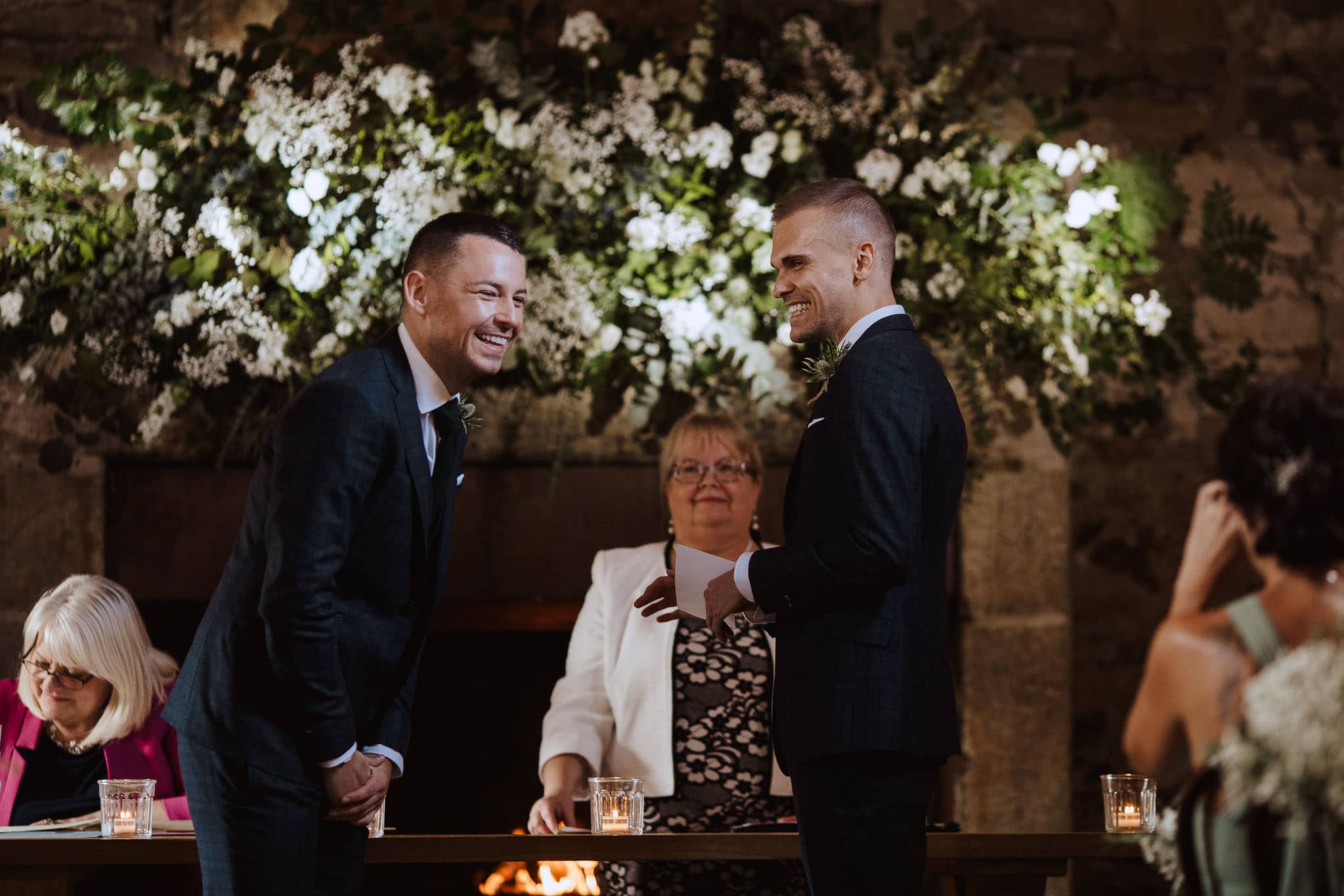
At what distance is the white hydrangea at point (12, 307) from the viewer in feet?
11.0

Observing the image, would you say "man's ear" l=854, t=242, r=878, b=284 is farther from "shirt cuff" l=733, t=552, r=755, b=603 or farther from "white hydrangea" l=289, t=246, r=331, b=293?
"white hydrangea" l=289, t=246, r=331, b=293

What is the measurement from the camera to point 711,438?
3.04 m

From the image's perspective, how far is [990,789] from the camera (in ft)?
11.3

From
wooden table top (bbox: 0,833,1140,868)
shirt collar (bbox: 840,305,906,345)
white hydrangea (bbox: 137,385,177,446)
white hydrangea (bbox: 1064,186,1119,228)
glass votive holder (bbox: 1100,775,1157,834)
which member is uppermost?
white hydrangea (bbox: 1064,186,1119,228)

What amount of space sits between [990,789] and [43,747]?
221 centimetres

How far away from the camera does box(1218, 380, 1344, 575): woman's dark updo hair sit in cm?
123

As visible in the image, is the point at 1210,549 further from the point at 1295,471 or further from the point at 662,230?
the point at 662,230

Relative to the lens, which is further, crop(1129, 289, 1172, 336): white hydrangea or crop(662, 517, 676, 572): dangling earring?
crop(1129, 289, 1172, 336): white hydrangea

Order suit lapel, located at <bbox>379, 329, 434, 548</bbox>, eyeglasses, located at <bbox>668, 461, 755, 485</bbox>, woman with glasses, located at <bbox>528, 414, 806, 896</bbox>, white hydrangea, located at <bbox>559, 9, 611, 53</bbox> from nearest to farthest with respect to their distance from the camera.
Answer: suit lapel, located at <bbox>379, 329, 434, 548</bbox>, woman with glasses, located at <bbox>528, 414, 806, 896</bbox>, eyeglasses, located at <bbox>668, 461, 755, 485</bbox>, white hydrangea, located at <bbox>559, 9, 611, 53</bbox>

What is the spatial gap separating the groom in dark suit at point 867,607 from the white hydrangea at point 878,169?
1.48 metres

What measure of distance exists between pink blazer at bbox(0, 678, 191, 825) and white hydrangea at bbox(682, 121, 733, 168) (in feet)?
5.76

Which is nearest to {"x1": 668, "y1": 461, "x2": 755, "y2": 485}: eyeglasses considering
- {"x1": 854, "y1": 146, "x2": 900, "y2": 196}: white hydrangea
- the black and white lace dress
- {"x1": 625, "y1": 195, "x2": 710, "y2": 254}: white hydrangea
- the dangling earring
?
the dangling earring

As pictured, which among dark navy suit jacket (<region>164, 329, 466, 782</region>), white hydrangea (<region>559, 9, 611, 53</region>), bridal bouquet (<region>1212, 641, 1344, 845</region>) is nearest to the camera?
bridal bouquet (<region>1212, 641, 1344, 845</region>)

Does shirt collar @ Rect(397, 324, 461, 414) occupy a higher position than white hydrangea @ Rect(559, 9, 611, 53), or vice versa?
white hydrangea @ Rect(559, 9, 611, 53)
